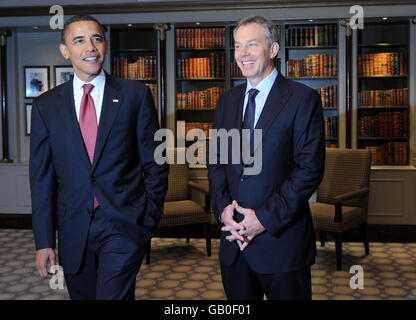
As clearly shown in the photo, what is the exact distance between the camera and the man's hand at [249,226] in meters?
1.89

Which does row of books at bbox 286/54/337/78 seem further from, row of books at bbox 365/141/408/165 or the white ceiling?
the white ceiling

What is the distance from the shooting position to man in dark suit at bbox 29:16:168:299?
6.34ft

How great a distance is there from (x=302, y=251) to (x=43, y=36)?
17.9 feet

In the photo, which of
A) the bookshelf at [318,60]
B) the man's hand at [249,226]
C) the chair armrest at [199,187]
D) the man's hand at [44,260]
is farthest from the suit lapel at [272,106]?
the bookshelf at [318,60]

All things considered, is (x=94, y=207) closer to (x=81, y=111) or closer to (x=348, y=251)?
(x=81, y=111)

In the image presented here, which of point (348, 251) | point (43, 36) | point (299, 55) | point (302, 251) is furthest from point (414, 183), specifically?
point (43, 36)

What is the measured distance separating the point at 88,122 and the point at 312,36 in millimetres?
4390

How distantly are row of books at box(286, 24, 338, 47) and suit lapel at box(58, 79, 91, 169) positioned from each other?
427cm

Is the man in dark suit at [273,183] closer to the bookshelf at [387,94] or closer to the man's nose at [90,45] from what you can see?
the man's nose at [90,45]

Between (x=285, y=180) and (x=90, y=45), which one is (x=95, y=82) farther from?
(x=285, y=180)

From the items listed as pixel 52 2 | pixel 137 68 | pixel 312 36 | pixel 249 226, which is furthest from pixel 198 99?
pixel 249 226

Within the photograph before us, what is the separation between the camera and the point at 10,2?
574 centimetres

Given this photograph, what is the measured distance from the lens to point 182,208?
4770mm

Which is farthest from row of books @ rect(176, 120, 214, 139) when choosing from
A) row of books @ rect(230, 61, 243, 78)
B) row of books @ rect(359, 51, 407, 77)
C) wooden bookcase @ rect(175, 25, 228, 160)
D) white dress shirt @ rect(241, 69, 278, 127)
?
white dress shirt @ rect(241, 69, 278, 127)
